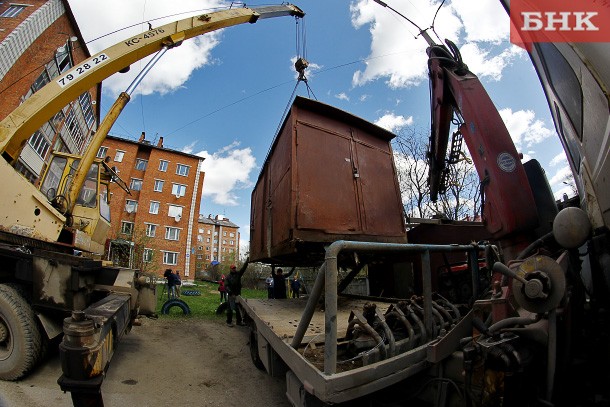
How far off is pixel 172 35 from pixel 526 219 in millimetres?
7703

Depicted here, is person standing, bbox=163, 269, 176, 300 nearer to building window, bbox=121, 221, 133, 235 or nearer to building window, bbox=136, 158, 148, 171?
building window, bbox=121, 221, 133, 235

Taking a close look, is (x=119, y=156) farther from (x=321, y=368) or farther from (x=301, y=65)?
(x=321, y=368)

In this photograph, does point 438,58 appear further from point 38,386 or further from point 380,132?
point 38,386

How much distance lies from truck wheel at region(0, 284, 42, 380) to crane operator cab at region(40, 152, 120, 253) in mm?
1188

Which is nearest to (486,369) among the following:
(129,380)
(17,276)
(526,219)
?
(526,219)

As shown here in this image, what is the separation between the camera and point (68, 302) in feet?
11.3

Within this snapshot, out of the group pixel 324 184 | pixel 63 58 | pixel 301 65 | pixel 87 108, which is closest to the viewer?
pixel 324 184

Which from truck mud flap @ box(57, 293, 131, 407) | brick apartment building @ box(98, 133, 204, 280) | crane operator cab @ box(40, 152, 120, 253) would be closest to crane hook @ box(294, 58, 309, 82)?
crane operator cab @ box(40, 152, 120, 253)

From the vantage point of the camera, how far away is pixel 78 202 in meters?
4.97

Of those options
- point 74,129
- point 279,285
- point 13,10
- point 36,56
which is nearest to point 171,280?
point 279,285

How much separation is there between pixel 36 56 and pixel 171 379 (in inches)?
718

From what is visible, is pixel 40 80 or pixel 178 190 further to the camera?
pixel 178 190

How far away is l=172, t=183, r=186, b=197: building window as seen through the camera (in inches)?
1351

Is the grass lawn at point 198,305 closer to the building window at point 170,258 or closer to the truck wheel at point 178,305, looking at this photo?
the truck wheel at point 178,305
